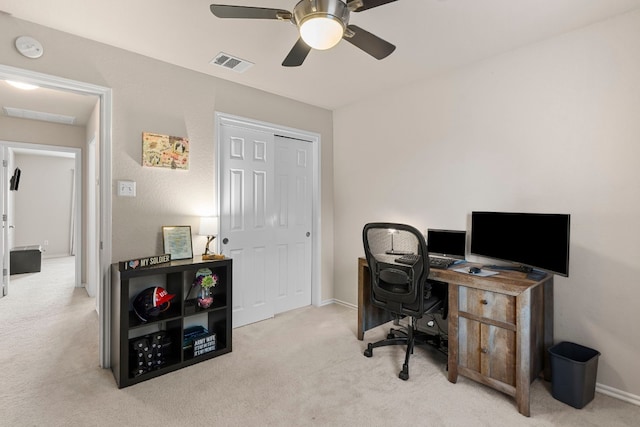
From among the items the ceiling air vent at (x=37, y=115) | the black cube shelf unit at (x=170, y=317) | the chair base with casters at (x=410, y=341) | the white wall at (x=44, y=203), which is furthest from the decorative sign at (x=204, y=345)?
the white wall at (x=44, y=203)

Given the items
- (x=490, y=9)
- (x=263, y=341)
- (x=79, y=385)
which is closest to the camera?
(x=490, y=9)

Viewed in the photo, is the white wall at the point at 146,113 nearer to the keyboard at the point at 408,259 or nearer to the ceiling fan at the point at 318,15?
the ceiling fan at the point at 318,15

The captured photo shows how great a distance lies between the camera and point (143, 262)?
231 centimetres

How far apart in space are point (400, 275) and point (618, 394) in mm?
1537

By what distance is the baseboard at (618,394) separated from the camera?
2004 mm

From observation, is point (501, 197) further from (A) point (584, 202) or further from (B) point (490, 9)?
(B) point (490, 9)

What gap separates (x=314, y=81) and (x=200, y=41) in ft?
3.69

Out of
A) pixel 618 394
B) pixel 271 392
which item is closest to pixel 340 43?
pixel 271 392

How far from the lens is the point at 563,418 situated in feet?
6.07

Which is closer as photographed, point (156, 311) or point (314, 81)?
point (156, 311)

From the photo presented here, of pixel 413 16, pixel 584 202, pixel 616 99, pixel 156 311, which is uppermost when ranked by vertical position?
pixel 413 16

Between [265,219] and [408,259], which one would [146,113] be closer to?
[265,219]

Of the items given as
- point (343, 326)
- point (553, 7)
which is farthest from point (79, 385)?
point (553, 7)

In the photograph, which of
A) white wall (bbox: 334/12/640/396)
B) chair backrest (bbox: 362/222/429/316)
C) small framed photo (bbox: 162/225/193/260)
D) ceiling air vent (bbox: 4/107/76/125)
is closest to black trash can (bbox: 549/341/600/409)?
white wall (bbox: 334/12/640/396)
